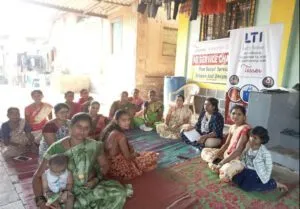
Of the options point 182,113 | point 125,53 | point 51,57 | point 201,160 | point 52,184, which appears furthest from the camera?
point 51,57

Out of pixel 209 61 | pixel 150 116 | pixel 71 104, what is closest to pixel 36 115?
pixel 71 104

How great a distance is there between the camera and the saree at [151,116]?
15.7ft

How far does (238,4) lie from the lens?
457 centimetres

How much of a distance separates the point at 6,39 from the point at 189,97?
13.7 meters

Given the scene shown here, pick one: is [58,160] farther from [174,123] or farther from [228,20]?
[228,20]

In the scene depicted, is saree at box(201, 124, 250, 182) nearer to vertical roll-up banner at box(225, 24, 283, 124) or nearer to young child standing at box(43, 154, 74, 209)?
vertical roll-up banner at box(225, 24, 283, 124)

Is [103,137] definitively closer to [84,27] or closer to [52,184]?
[52,184]

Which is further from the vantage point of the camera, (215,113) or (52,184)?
(215,113)

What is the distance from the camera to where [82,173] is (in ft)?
6.21

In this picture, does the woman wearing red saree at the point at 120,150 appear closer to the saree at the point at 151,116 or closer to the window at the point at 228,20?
the saree at the point at 151,116

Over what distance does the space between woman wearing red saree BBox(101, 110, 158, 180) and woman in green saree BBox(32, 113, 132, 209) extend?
1.68 feet

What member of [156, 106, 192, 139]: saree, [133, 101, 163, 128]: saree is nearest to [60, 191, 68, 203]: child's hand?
[156, 106, 192, 139]: saree

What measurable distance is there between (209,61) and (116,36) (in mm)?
4451

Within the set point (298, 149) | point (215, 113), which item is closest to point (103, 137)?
point (215, 113)
